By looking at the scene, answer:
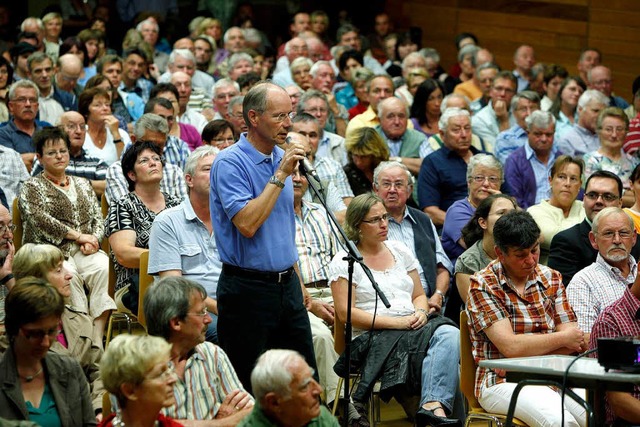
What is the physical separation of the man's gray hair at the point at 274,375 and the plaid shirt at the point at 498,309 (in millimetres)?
1144

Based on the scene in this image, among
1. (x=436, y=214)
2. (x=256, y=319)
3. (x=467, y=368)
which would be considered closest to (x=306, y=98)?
(x=436, y=214)

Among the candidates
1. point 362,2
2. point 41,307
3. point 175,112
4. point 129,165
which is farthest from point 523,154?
point 362,2

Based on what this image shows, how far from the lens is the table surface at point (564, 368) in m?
3.00

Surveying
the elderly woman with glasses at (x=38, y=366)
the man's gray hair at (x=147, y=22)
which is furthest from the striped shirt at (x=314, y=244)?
the man's gray hair at (x=147, y=22)

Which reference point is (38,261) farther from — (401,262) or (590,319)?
(590,319)

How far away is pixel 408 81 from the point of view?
8.84 metres

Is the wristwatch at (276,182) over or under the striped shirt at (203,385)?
over

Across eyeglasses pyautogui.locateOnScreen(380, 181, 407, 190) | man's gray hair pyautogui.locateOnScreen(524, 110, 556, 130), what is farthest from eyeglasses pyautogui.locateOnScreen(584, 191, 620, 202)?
man's gray hair pyautogui.locateOnScreen(524, 110, 556, 130)

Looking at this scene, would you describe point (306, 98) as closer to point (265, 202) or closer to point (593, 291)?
point (593, 291)

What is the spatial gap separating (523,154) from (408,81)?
2428 millimetres

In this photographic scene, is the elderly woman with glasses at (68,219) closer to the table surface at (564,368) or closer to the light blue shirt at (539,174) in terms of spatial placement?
the table surface at (564,368)

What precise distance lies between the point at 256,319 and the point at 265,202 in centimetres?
42

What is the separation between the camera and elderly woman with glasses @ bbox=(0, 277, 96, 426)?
3084 millimetres

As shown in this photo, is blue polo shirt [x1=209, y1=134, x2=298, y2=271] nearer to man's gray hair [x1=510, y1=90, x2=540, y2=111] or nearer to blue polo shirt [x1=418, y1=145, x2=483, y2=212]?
blue polo shirt [x1=418, y1=145, x2=483, y2=212]
